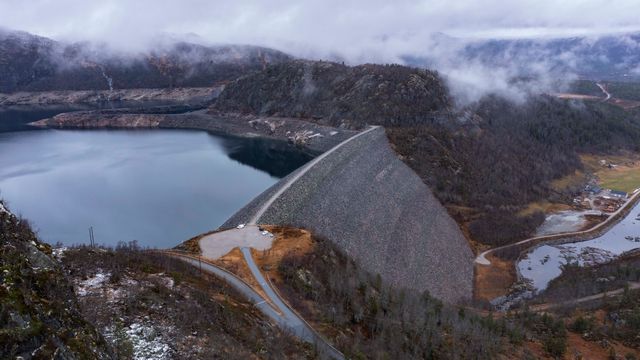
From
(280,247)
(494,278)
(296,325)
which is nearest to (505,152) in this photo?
(494,278)

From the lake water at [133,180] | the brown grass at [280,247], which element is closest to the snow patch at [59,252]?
the brown grass at [280,247]

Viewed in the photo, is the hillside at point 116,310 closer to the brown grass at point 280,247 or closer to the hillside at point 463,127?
the brown grass at point 280,247

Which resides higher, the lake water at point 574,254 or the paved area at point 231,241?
the paved area at point 231,241

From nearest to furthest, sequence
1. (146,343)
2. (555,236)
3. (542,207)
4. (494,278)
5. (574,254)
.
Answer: (146,343)
(494,278)
(574,254)
(555,236)
(542,207)

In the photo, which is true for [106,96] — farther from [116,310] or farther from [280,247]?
[116,310]

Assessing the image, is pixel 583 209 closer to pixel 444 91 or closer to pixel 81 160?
pixel 444 91

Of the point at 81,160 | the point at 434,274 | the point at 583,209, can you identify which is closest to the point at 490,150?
the point at 583,209
